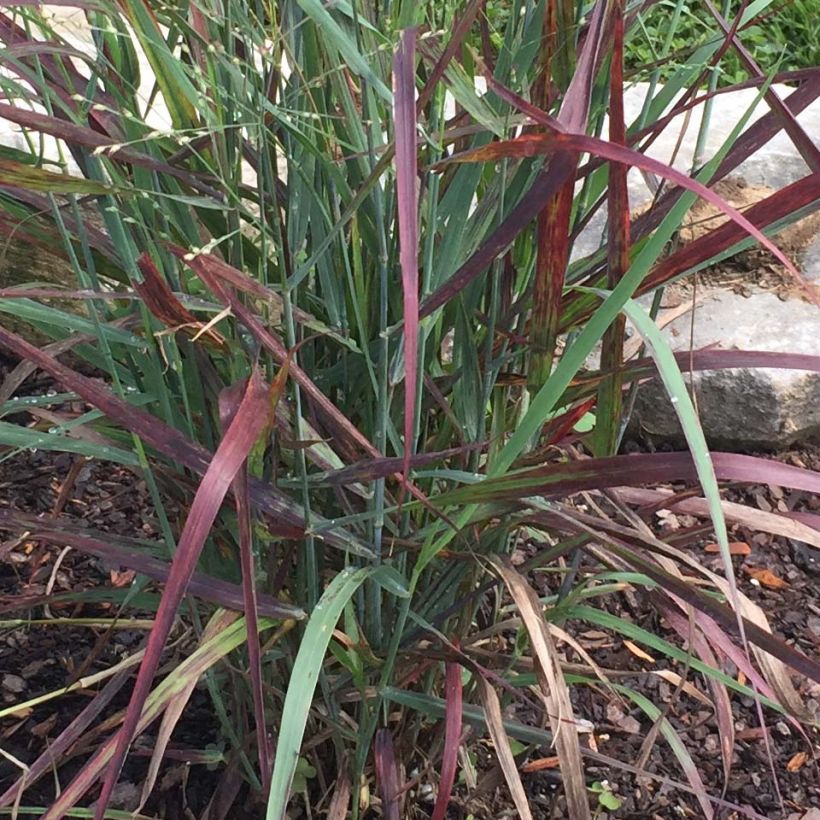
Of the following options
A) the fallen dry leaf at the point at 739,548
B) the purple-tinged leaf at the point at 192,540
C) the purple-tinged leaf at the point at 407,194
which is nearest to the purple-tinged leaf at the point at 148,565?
the purple-tinged leaf at the point at 192,540

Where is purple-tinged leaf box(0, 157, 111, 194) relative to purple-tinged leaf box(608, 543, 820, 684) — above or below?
above

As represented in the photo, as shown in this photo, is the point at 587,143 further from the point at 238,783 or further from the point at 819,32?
the point at 819,32

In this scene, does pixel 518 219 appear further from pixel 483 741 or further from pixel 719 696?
pixel 483 741

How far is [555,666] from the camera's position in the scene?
825 millimetres

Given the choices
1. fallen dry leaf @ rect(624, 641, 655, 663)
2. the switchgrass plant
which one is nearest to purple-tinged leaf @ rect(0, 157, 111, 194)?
the switchgrass plant

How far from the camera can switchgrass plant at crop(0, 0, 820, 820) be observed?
0.66m

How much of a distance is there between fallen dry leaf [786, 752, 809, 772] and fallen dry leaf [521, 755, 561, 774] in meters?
0.30

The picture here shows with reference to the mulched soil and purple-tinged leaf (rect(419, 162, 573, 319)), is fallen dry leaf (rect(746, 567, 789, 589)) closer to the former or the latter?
the mulched soil

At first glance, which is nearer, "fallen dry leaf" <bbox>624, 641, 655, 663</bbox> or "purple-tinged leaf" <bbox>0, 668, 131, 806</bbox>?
"purple-tinged leaf" <bbox>0, 668, 131, 806</bbox>

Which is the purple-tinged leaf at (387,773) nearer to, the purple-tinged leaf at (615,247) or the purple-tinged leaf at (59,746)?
the purple-tinged leaf at (59,746)

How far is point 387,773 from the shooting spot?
970 millimetres

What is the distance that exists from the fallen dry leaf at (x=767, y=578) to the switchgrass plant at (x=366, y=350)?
62 centimetres

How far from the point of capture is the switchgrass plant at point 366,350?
2.16ft

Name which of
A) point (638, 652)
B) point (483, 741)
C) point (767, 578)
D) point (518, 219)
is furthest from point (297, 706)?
point (767, 578)
